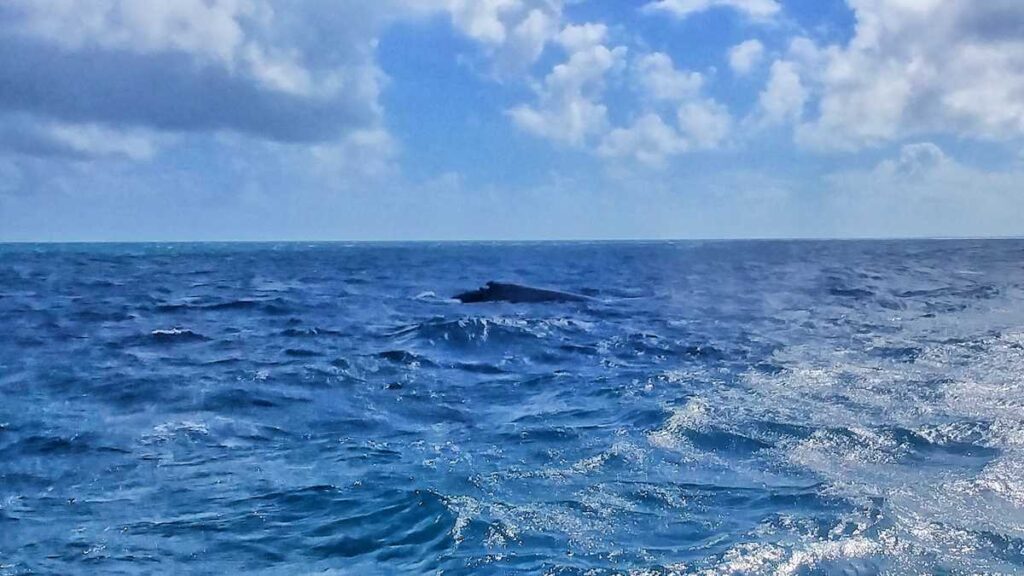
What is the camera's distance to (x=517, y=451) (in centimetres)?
1239

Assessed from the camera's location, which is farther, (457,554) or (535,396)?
(535,396)

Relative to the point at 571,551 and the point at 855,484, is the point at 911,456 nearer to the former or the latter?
the point at 855,484

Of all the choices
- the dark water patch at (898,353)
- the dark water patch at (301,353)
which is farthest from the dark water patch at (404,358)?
the dark water patch at (898,353)


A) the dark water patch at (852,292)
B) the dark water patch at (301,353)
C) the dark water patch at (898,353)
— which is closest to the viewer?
the dark water patch at (898,353)

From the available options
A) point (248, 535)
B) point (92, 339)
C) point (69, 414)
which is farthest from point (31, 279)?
point (248, 535)

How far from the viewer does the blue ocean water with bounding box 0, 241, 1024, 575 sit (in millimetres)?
8422

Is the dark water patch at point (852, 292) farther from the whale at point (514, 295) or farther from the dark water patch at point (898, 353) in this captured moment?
the dark water patch at point (898, 353)

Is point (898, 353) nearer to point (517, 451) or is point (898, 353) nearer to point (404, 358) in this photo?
point (404, 358)

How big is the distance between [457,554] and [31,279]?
63.3 metres

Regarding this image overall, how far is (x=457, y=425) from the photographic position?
14469 millimetres

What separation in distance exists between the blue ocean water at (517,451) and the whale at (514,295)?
11827mm

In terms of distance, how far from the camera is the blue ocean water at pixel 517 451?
842cm

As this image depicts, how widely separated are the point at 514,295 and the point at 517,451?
27.1 metres

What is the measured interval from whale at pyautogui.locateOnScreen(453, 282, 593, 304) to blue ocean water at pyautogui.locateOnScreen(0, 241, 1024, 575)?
11827mm
